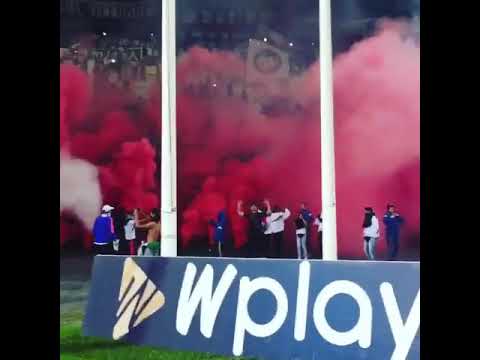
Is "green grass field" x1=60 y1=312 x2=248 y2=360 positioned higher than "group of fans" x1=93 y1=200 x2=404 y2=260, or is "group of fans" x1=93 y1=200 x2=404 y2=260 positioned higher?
"group of fans" x1=93 y1=200 x2=404 y2=260

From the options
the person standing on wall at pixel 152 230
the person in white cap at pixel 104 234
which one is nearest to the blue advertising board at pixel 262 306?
the person standing on wall at pixel 152 230

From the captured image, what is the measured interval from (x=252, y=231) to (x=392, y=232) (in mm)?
2138

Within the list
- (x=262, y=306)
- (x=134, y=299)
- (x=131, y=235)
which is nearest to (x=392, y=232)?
(x=131, y=235)

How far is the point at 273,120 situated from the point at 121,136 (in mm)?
2384

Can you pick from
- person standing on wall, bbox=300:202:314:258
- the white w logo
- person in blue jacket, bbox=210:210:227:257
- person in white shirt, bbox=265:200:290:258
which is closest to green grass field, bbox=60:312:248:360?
the white w logo

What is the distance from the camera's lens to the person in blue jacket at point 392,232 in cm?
1075

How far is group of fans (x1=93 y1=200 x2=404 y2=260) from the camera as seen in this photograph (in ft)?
35.5

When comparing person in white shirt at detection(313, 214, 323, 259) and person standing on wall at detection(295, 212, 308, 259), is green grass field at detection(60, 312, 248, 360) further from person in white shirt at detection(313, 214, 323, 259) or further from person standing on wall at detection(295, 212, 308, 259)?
person in white shirt at detection(313, 214, 323, 259)

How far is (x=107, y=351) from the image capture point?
6297 mm

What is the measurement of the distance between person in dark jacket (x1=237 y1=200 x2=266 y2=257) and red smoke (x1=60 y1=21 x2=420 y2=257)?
0.24 meters

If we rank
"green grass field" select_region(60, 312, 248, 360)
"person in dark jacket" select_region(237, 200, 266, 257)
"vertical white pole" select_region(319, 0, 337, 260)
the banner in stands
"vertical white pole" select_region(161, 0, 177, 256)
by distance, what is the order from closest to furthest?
"green grass field" select_region(60, 312, 248, 360) → "vertical white pole" select_region(319, 0, 337, 260) → "vertical white pole" select_region(161, 0, 177, 256) → "person in dark jacket" select_region(237, 200, 266, 257) → the banner in stands
